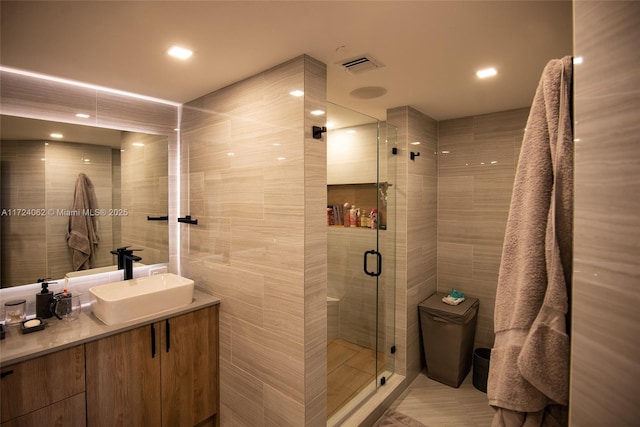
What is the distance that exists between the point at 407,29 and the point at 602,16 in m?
0.82

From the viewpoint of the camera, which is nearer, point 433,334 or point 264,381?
point 264,381

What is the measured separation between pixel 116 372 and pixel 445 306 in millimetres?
2452

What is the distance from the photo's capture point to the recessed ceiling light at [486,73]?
6.04 ft

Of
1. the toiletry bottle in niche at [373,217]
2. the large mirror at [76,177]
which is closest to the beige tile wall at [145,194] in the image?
the large mirror at [76,177]

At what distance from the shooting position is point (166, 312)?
6.12 feet

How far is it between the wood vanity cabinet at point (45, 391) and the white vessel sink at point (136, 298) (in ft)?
0.72

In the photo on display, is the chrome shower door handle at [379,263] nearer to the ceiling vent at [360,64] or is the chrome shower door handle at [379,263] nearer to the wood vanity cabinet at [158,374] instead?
the wood vanity cabinet at [158,374]

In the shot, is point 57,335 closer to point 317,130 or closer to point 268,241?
point 268,241

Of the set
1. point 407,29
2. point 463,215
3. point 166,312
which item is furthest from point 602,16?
point 463,215

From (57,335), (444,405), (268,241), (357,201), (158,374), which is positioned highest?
(357,201)

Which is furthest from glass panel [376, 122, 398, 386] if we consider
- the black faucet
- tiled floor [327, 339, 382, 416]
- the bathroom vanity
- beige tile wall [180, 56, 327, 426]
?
the black faucet

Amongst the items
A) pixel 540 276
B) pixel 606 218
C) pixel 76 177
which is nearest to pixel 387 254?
pixel 540 276

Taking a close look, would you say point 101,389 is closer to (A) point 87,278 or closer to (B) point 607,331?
(A) point 87,278

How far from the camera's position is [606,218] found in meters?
0.68
